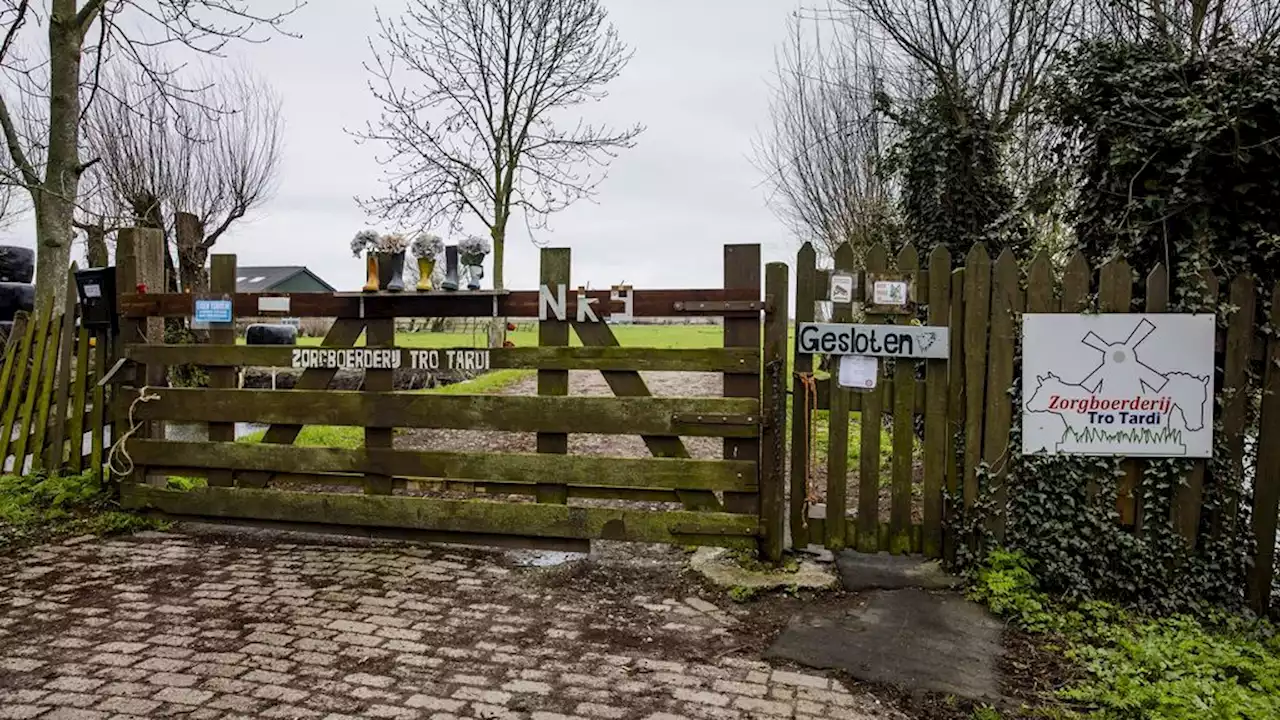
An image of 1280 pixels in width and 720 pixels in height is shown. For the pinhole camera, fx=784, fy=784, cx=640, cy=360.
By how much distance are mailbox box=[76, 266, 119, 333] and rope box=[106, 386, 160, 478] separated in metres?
0.62

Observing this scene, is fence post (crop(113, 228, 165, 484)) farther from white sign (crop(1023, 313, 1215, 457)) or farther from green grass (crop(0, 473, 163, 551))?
white sign (crop(1023, 313, 1215, 457))

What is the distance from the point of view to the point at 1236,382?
4270 mm

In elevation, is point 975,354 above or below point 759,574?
above

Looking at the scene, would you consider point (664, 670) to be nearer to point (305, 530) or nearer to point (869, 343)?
point (869, 343)

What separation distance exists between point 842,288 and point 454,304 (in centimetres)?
248

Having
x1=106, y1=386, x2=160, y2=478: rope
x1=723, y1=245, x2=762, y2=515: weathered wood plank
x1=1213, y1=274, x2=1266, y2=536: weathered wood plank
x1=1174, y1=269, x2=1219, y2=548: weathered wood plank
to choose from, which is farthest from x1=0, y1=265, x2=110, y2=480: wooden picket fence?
x1=1213, y1=274, x2=1266, y2=536: weathered wood plank

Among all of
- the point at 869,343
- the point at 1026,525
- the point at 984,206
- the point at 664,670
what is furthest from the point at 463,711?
the point at 984,206

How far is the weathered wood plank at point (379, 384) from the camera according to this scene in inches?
205

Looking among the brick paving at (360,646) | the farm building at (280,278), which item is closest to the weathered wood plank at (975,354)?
the brick paving at (360,646)

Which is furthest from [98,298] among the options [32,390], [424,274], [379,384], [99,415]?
[424,274]

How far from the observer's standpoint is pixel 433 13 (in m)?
18.9

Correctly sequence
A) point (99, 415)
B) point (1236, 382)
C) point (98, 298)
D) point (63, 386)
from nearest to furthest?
point (1236, 382)
point (98, 298)
point (99, 415)
point (63, 386)

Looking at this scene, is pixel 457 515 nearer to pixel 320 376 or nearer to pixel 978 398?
pixel 320 376

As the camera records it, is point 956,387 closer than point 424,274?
Yes
